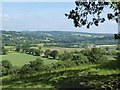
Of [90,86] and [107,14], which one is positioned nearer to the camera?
[90,86]

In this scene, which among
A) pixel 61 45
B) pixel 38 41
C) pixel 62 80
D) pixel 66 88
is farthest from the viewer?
pixel 38 41

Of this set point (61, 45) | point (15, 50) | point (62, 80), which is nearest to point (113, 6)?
point (62, 80)

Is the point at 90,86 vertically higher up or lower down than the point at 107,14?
lower down

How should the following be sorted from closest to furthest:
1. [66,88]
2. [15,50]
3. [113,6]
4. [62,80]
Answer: [66,88]
[113,6]
[62,80]
[15,50]

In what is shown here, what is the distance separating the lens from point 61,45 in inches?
2852

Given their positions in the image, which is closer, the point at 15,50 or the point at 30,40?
the point at 15,50

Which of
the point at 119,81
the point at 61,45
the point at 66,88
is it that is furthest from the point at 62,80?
the point at 61,45

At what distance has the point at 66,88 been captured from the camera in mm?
12602

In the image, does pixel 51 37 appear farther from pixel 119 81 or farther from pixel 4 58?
pixel 119 81

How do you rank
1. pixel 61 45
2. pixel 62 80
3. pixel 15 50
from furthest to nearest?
pixel 61 45 < pixel 15 50 < pixel 62 80

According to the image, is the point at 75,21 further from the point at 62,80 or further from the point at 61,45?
the point at 61,45

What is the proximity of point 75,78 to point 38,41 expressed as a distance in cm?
6585

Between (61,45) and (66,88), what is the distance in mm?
59862

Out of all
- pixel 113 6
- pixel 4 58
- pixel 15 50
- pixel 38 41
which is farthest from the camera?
pixel 38 41
